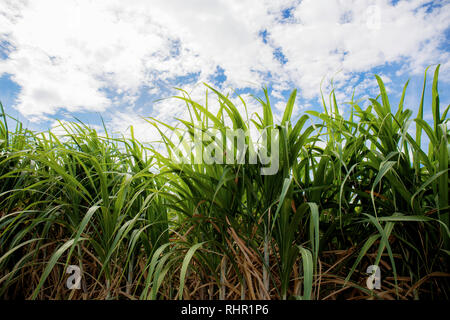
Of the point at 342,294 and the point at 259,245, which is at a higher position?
the point at 259,245

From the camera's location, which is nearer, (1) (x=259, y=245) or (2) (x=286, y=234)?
(2) (x=286, y=234)

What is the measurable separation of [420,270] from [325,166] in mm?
376

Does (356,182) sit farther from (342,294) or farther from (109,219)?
(109,219)

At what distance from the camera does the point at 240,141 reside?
76cm
